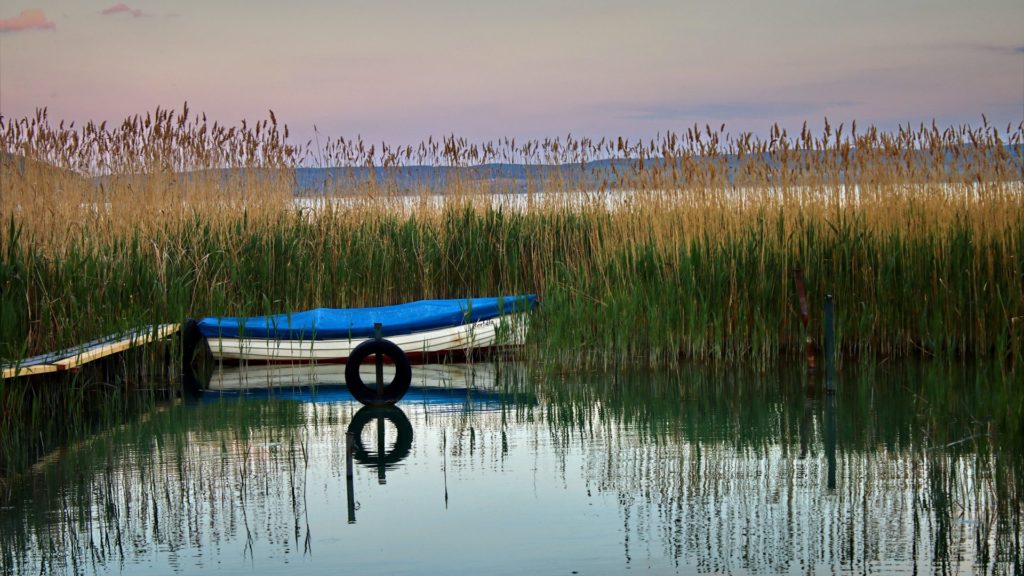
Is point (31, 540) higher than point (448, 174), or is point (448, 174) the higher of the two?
point (448, 174)

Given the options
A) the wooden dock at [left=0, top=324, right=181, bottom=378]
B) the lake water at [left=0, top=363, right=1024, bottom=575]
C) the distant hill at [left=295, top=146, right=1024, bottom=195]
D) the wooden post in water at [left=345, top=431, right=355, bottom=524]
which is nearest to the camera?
the lake water at [left=0, top=363, right=1024, bottom=575]

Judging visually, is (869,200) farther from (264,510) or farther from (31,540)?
(31,540)

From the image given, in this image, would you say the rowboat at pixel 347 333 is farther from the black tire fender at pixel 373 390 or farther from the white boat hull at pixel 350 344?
the black tire fender at pixel 373 390

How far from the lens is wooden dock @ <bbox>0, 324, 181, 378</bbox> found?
733 cm

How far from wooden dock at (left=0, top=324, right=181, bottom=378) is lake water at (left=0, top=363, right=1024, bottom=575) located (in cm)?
70

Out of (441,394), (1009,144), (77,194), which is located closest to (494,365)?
(441,394)

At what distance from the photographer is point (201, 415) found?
7.75 m

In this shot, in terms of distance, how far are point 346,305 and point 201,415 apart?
4.04m

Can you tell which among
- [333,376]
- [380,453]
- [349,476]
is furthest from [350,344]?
[349,476]

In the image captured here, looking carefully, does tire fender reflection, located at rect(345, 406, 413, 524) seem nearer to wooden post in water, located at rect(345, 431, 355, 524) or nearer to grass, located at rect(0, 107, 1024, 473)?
wooden post in water, located at rect(345, 431, 355, 524)

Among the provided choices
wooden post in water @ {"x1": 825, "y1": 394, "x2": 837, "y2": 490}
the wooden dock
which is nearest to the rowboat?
the wooden dock

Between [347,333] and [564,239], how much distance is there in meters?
3.44

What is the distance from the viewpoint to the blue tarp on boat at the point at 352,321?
9.94 metres

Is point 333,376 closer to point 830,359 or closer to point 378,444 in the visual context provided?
point 378,444
